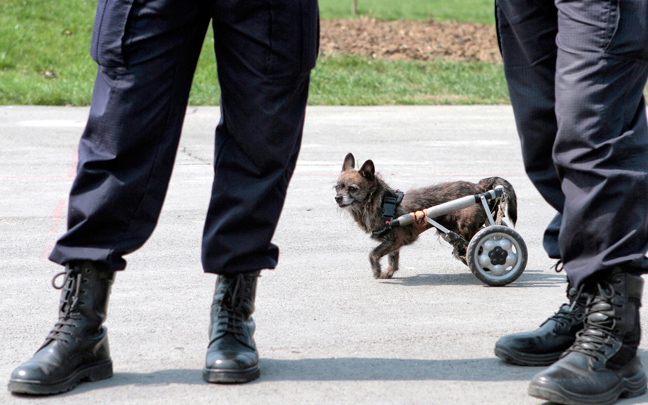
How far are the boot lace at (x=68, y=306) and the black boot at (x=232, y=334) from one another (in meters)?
0.45

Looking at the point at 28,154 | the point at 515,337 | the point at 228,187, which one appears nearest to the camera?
the point at 228,187

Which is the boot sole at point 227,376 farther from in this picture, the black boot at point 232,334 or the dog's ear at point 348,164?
the dog's ear at point 348,164

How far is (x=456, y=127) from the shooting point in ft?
34.8

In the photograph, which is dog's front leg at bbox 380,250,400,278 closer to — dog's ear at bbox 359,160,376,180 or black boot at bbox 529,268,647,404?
dog's ear at bbox 359,160,376,180

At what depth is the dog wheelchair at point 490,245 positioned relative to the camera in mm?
4453

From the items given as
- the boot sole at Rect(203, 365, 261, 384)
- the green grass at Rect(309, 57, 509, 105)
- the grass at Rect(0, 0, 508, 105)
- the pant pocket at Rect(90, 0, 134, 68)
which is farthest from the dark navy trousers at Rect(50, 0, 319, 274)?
the green grass at Rect(309, 57, 509, 105)

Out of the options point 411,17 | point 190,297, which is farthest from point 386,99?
point 411,17

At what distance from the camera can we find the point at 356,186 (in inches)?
194

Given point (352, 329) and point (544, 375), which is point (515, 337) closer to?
point (544, 375)

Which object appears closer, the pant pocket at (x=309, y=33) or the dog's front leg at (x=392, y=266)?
the pant pocket at (x=309, y=33)

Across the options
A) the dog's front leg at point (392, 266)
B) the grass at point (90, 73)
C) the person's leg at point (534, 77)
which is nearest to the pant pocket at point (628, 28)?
the person's leg at point (534, 77)

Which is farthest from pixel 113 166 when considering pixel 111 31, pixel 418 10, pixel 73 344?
pixel 418 10

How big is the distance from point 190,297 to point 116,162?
1426mm

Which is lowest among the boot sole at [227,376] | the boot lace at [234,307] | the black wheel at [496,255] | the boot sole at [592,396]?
the black wheel at [496,255]
